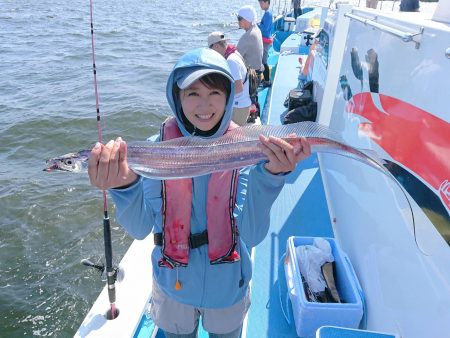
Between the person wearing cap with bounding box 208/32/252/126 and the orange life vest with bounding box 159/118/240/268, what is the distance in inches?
135

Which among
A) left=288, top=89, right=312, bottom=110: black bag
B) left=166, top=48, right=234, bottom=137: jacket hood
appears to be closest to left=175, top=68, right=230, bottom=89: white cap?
left=166, top=48, right=234, bottom=137: jacket hood

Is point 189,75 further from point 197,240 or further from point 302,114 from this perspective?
point 302,114

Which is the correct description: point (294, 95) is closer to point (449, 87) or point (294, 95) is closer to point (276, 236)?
point (276, 236)

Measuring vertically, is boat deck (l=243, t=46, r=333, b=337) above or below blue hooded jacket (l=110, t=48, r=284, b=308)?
below

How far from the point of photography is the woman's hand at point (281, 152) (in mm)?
1746

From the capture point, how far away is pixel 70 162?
68.6 inches

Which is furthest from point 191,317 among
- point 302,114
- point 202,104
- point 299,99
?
point 299,99

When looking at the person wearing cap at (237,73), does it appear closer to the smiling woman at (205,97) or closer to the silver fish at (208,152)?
the smiling woman at (205,97)

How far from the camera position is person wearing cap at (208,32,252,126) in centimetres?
524

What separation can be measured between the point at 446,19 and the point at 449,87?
2.91 ft

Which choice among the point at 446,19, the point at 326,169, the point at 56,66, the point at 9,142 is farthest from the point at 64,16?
the point at 446,19

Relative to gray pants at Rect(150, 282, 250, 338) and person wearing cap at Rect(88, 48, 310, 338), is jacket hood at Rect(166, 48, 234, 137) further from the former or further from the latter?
gray pants at Rect(150, 282, 250, 338)

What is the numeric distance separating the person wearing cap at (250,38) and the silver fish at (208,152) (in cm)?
611

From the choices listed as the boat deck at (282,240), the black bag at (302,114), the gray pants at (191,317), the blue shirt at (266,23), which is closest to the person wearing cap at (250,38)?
the black bag at (302,114)
